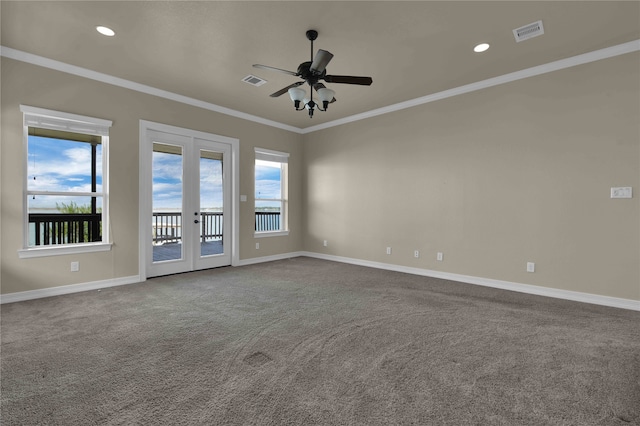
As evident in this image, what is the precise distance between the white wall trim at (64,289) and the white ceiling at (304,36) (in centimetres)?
287

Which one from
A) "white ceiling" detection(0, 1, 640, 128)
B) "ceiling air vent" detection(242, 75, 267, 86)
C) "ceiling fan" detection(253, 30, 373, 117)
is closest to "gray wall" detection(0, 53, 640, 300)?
"white ceiling" detection(0, 1, 640, 128)

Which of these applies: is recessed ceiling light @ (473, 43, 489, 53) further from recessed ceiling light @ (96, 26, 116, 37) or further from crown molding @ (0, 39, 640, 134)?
recessed ceiling light @ (96, 26, 116, 37)

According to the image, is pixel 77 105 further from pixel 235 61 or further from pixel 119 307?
pixel 119 307

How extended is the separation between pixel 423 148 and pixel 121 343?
189 inches

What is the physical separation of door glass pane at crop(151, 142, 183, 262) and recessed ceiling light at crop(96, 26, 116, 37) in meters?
1.80

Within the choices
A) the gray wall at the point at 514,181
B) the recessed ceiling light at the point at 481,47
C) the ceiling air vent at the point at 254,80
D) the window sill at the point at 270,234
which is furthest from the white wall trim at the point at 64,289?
the recessed ceiling light at the point at 481,47

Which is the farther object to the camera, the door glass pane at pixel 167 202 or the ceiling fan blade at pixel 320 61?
the door glass pane at pixel 167 202

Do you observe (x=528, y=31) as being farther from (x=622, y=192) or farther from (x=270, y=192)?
(x=270, y=192)

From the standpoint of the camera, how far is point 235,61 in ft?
12.4

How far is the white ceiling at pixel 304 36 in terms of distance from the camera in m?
2.77

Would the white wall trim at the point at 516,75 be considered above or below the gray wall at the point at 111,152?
above

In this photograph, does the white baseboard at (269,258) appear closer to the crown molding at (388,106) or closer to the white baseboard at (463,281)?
the white baseboard at (463,281)

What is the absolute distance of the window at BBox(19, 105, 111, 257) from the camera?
372cm

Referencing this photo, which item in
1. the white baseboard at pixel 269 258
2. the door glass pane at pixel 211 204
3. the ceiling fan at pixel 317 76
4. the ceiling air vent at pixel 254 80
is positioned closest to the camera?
the ceiling fan at pixel 317 76
